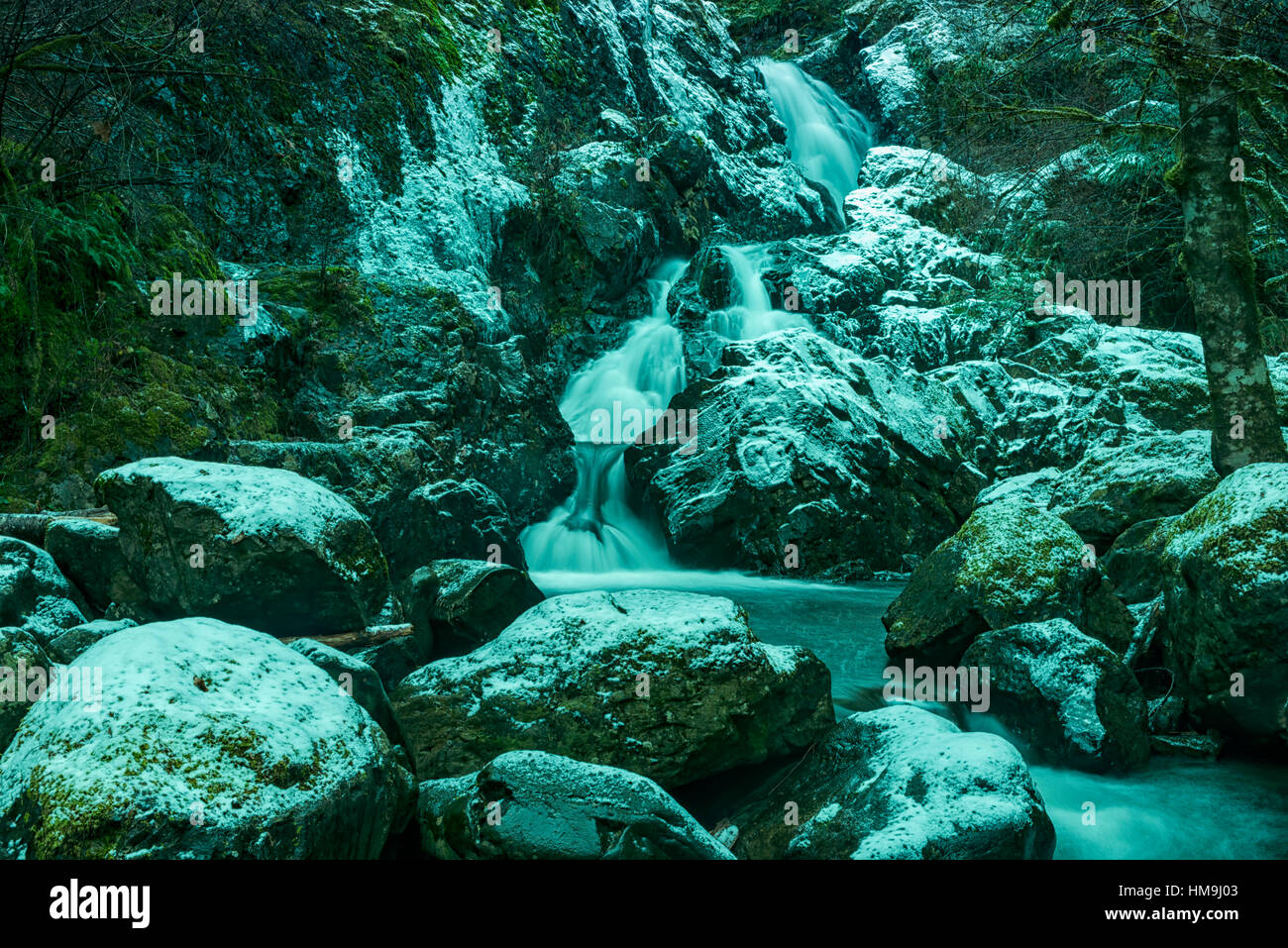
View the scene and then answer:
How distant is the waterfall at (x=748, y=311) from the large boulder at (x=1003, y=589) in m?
9.57

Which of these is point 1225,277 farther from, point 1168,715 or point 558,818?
point 558,818

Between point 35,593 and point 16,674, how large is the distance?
5.61 ft

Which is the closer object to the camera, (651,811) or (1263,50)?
(651,811)

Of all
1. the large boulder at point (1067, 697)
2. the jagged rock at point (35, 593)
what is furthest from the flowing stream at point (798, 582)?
the jagged rock at point (35, 593)

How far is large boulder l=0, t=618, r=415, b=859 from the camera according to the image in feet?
8.39

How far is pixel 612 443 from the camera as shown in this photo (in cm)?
1446

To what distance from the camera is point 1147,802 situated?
4.82 meters

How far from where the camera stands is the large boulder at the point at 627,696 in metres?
4.66

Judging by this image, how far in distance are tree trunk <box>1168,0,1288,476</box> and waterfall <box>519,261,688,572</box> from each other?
7.76 meters

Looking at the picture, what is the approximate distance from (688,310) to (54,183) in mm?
11623

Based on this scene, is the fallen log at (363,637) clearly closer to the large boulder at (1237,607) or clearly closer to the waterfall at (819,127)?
the large boulder at (1237,607)

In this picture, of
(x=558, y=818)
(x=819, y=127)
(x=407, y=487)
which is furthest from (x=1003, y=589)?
(x=819, y=127)
